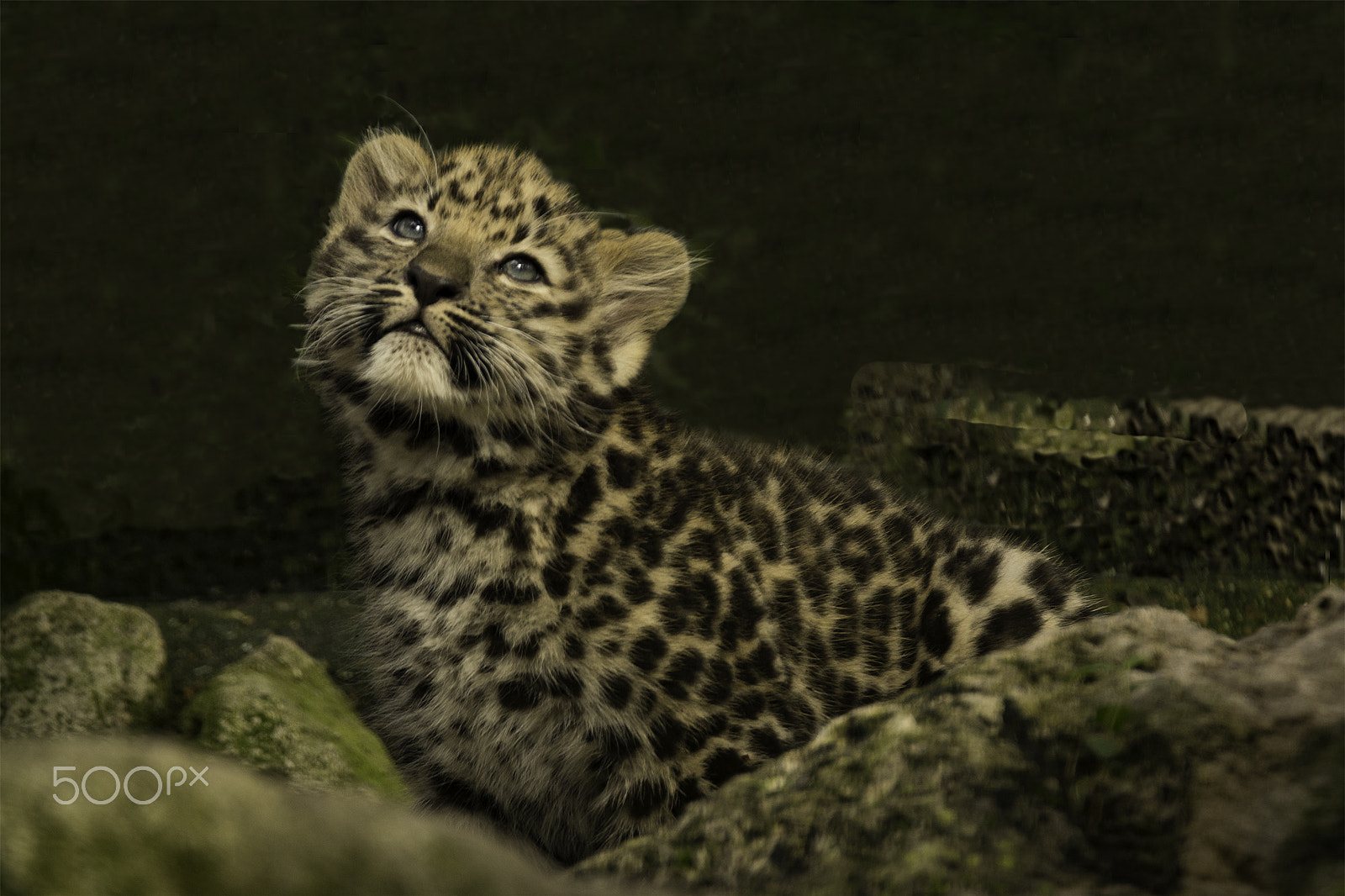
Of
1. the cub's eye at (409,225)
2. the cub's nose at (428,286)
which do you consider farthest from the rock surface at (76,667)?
the cub's nose at (428,286)

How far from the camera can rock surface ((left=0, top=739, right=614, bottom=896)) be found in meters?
2.29

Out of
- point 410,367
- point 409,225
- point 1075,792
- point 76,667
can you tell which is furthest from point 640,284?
point 76,667

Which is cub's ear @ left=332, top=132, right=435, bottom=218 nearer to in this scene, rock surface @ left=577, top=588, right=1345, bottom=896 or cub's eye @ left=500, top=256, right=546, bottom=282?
cub's eye @ left=500, top=256, right=546, bottom=282

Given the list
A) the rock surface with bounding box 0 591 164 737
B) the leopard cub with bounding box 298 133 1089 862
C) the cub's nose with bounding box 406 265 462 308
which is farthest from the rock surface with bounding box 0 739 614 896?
the rock surface with bounding box 0 591 164 737

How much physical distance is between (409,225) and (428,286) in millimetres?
762

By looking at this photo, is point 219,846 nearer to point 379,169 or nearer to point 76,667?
point 379,169

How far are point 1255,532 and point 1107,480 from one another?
6.25 feet

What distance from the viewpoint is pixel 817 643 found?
578 centimetres

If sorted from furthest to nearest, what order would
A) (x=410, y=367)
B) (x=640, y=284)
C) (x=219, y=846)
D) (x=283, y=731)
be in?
(x=283, y=731) < (x=640, y=284) < (x=410, y=367) < (x=219, y=846)

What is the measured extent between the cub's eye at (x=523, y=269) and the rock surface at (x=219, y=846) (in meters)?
3.63

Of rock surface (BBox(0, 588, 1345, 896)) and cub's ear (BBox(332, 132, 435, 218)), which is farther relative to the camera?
cub's ear (BBox(332, 132, 435, 218))

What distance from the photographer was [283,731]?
874 cm

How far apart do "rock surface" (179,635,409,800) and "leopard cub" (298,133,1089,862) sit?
297 cm

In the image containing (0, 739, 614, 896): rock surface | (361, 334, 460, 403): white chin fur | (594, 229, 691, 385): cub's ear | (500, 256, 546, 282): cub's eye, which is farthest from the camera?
(594, 229, 691, 385): cub's ear
